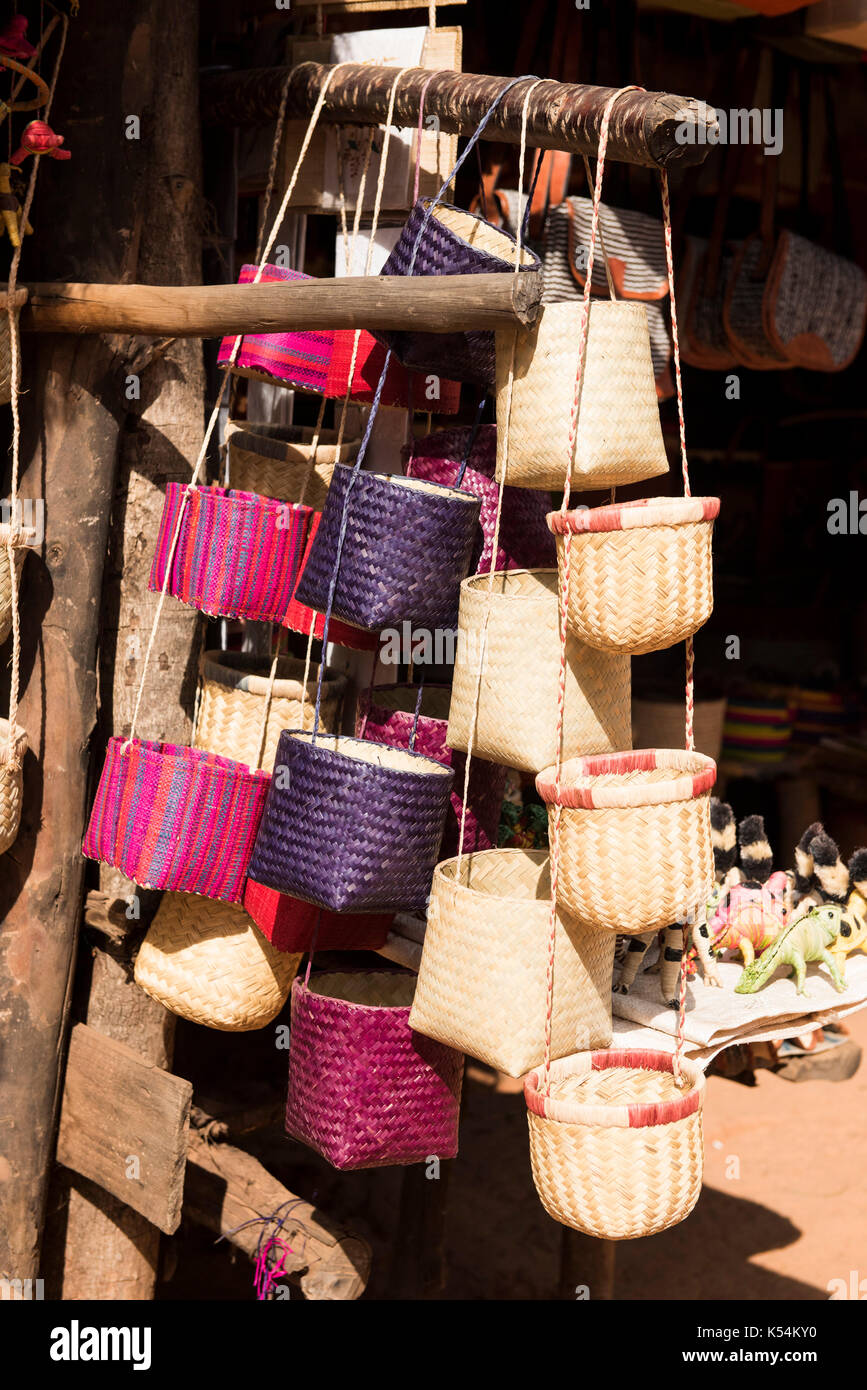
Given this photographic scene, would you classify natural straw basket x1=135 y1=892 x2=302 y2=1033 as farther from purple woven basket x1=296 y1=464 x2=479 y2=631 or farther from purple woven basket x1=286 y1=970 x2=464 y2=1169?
purple woven basket x1=296 y1=464 x2=479 y2=631

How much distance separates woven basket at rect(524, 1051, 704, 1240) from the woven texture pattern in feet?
2.23

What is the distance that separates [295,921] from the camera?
2902mm

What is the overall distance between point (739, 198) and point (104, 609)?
437 cm

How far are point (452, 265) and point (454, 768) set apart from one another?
1053mm

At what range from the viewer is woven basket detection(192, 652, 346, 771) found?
10.4 ft

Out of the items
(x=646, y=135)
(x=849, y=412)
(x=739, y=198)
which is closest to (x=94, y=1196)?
(x=646, y=135)

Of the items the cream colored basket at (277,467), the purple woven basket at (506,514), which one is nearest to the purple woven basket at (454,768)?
the purple woven basket at (506,514)

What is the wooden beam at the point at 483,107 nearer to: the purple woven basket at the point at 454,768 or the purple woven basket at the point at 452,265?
the purple woven basket at the point at 452,265

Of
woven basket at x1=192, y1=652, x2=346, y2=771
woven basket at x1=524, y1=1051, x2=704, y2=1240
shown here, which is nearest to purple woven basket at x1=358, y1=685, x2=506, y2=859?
woven basket at x1=192, y1=652, x2=346, y2=771

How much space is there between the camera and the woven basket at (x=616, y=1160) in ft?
7.48

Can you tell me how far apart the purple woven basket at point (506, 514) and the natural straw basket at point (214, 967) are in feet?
3.16

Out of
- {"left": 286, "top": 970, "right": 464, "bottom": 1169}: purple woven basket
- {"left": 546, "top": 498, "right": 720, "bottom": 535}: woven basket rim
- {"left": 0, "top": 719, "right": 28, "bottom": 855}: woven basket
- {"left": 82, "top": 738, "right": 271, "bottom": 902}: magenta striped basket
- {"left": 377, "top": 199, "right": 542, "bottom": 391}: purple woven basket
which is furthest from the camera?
{"left": 0, "top": 719, "right": 28, "bottom": 855}: woven basket

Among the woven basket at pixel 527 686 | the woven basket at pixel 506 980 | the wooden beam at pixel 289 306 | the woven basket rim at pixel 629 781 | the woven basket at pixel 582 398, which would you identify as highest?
the wooden beam at pixel 289 306
